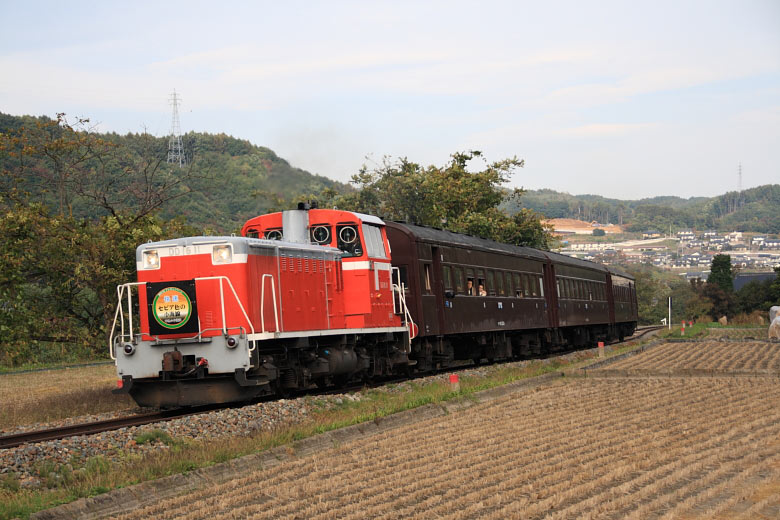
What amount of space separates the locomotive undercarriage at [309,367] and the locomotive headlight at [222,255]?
5.55 feet

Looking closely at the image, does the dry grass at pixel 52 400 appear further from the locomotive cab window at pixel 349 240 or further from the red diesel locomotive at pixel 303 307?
the locomotive cab window at pixel 349 240

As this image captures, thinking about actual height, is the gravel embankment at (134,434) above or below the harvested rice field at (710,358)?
above

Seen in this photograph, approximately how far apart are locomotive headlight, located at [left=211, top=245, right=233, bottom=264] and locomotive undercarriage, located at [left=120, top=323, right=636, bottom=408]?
1692mm

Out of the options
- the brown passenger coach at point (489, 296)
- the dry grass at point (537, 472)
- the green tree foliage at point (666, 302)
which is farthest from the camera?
the green tree foliage at point (666, 302)

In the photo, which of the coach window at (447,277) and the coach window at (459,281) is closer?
the coach window at (447,277)

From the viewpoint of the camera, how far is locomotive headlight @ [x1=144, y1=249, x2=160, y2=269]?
1558 centimetres

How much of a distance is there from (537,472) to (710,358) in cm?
2041

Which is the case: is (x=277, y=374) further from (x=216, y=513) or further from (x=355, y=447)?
(x=216, y=513)

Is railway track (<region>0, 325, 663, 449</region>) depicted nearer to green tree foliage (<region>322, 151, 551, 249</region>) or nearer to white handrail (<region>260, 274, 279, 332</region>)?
white handrail (<region>260, 274, 279, 332</region>)

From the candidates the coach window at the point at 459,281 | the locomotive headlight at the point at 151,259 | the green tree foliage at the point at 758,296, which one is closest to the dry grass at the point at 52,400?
the locomotive headlight at the point at 151,259

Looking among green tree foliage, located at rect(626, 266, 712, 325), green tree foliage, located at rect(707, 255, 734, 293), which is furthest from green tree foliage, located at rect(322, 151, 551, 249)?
green tree foliage, located at rect(707, 255, 734, 293)

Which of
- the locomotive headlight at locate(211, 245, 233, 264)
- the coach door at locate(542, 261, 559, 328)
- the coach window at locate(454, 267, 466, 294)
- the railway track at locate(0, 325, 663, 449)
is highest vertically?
the locomotive headlight at locate(211, 245, 233, 264)

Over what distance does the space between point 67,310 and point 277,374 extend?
8.09m

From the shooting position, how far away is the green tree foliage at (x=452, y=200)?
49.0m
